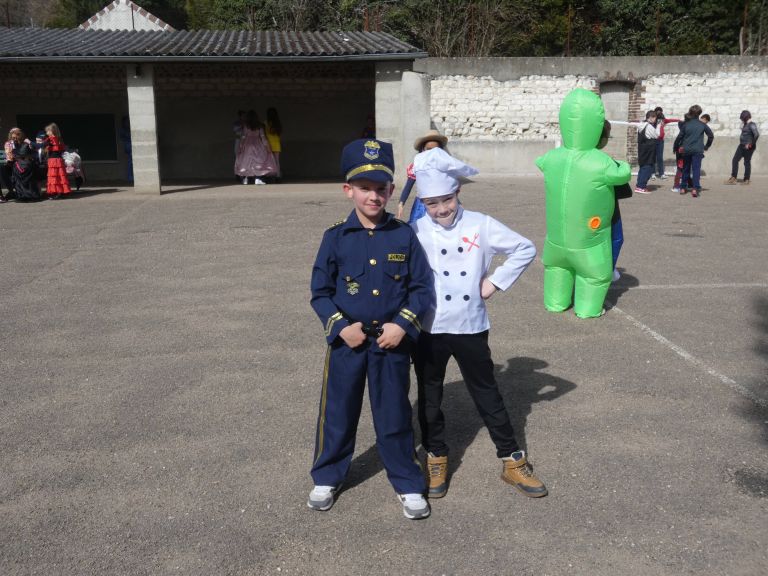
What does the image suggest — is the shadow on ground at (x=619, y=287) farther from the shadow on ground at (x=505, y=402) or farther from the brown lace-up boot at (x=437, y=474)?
the brown lace-up boot at (x=437, y=474)

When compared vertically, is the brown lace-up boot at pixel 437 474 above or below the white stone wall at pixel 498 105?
below

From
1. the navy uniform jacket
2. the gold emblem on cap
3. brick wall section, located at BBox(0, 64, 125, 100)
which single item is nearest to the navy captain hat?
the gold emblem on cap

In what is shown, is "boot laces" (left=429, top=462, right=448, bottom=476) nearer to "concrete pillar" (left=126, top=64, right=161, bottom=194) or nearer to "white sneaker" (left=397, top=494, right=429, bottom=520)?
"white sneaker" (left=397, top=494, right=429, bottom=520)

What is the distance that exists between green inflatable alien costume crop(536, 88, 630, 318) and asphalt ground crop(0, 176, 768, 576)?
368mm

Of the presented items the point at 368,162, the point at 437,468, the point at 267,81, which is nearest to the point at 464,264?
the point at 368,162

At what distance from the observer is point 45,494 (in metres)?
3.65

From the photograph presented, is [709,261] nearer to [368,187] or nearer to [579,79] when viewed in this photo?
[368,187]

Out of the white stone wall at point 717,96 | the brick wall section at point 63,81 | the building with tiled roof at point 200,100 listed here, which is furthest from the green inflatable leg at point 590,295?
the brick wall section at point 63,81

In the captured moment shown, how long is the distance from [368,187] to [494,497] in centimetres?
153

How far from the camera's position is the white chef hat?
3.48m

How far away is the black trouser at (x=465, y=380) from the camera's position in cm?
358

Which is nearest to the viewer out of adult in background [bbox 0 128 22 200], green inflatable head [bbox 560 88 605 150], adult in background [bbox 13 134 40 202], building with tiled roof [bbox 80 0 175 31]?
green inflatable head [bbox 560 88 605 150]

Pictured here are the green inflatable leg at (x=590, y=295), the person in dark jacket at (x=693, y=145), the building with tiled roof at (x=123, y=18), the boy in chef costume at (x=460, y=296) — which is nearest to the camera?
the boy in chef costume at (x=460, y=296)

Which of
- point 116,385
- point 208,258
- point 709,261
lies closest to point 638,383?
point 116,385
